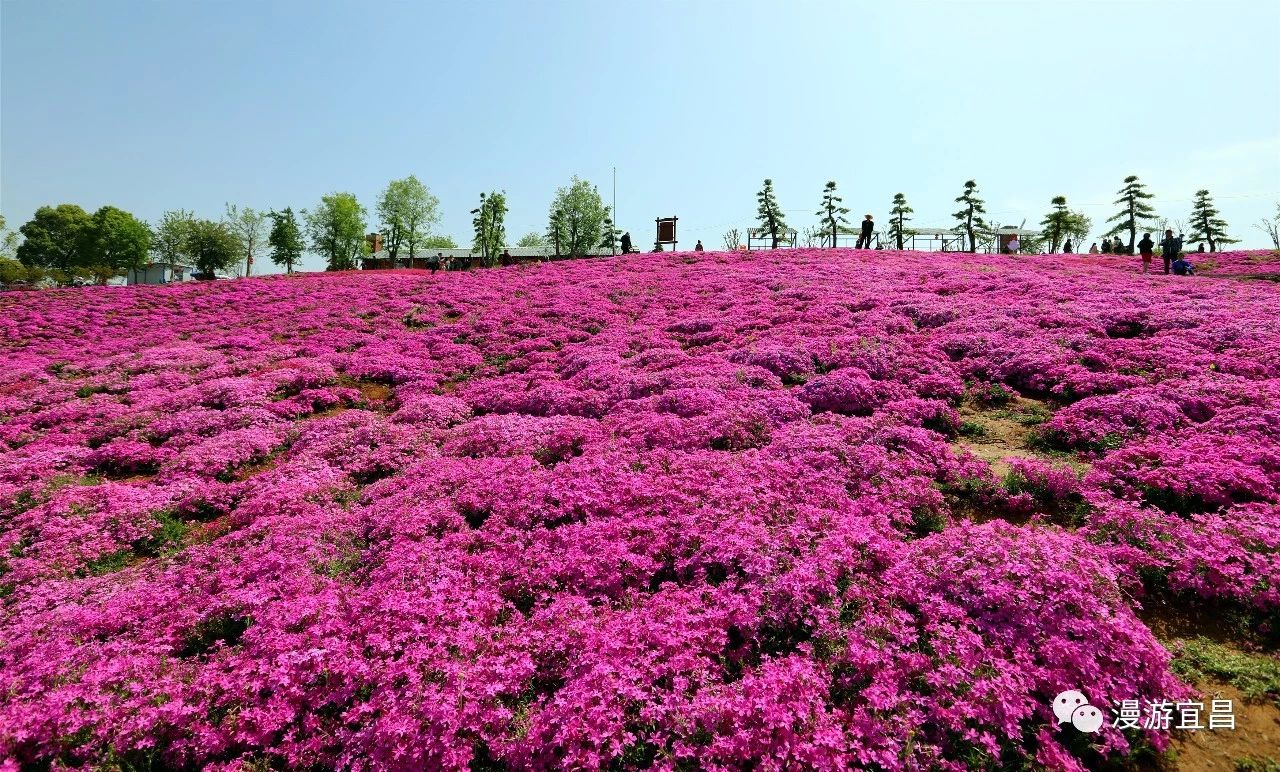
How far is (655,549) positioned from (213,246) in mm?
115918

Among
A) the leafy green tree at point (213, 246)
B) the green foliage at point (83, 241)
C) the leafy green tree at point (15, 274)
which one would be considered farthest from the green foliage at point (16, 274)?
the leafy green tree at point (213, 246)

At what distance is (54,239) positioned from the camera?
104 meters

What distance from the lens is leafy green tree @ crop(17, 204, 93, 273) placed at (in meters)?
99.4

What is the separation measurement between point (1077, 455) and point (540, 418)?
10.4m

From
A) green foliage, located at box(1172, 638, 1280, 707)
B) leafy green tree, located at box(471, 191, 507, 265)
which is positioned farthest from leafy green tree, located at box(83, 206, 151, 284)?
green foliage, located at box(1172, 638, 1280, 707)

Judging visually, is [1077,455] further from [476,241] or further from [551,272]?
[476,241]

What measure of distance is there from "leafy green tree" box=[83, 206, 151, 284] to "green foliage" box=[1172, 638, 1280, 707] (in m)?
130

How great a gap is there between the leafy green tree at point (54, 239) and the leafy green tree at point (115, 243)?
49.6 inches

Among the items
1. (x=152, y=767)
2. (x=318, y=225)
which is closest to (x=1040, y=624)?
(x=152, y=767)

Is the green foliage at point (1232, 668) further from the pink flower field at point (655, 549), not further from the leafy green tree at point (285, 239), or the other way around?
the leafy green tree at point (285, 239)

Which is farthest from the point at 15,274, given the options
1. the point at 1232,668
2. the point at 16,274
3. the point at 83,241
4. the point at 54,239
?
the point at 1232,668

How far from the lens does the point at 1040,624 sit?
5.44 metres

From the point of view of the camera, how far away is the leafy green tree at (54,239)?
99.4 metres

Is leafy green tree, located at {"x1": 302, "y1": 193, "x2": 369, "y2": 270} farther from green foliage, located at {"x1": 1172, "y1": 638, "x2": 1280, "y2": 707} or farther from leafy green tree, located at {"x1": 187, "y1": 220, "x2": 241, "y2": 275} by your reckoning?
green foliage, located at {"x1": 1172, "y1": 638, "x2": 1280, "y2": 707}
